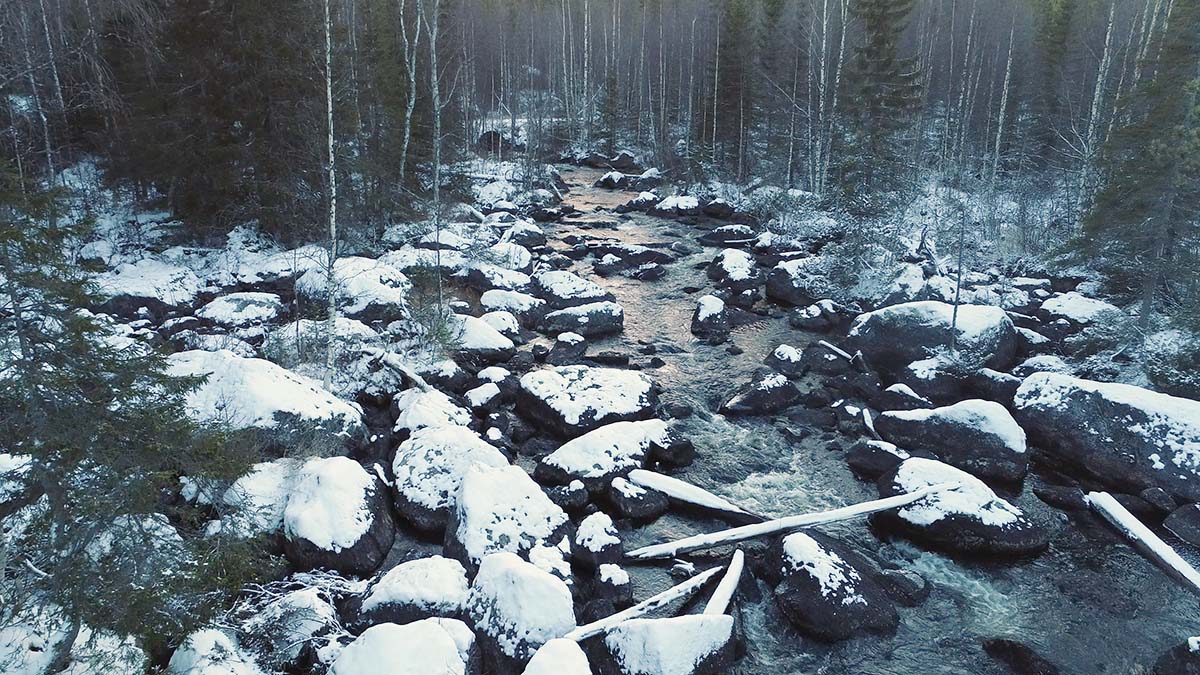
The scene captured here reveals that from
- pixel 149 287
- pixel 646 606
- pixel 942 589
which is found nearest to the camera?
pixel 646 606

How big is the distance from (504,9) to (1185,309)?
51.2 meters

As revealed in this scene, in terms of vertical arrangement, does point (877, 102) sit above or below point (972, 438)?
above

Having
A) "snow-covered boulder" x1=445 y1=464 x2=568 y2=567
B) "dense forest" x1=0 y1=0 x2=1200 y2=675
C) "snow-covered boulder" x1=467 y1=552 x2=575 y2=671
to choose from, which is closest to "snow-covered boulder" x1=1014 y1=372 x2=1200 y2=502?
"dense forest" x1=0 y1=0 x2=1200 y2=675

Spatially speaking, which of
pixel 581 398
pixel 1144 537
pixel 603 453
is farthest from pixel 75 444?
pixel 1144 537

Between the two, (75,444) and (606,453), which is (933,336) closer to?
(606,453)

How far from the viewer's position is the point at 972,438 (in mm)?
12477

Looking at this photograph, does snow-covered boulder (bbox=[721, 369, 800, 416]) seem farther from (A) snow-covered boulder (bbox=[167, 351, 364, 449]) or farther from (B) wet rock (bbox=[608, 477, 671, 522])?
(A) snow-covered boulder (bbox=[167, 351, 364, 449])

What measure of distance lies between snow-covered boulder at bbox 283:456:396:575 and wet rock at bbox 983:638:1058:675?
7927 mm

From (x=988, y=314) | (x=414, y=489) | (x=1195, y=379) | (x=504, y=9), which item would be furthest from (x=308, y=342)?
(x=504, y=9)

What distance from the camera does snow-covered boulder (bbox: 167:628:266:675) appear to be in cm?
684

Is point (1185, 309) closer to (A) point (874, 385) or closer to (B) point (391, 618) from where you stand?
(A) point (874, 385)

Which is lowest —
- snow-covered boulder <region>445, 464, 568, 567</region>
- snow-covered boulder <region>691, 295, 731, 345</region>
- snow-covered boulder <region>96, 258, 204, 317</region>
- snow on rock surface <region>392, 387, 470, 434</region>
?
snow-covered boulder <region>691, 295, 731, 345</region>

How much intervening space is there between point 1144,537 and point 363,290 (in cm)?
1642

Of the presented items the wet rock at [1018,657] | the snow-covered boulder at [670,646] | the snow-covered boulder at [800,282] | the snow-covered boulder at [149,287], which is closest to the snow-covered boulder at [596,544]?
the snow-covered boulder at [670,646]
